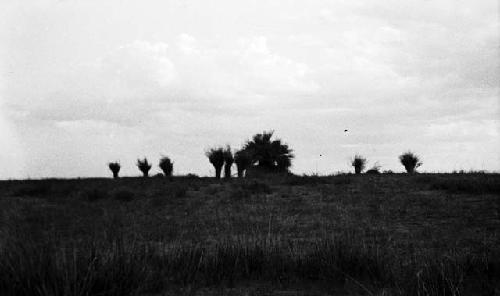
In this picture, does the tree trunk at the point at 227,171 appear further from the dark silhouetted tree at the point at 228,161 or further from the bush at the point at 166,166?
the bush at the point at 166,166

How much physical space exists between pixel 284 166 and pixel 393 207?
17645mm

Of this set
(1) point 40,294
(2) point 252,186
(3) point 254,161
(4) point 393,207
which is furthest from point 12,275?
(3) point 254,161

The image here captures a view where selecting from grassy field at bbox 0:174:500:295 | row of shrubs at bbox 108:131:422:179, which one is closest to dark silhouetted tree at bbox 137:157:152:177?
row of shrubs at bbox 108:131:422:179

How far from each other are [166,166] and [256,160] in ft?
18.3

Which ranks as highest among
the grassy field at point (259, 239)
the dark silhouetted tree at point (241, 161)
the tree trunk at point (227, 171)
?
the dark silhouetted tree at point (241, 161)

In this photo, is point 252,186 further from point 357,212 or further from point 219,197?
point 357,212

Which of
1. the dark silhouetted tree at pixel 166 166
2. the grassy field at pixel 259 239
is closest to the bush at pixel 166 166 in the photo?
the dark silhouetted tree at pixel 166 166

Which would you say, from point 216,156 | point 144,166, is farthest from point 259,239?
point 144,166

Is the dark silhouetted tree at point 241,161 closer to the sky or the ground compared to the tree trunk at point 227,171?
closer to the sky

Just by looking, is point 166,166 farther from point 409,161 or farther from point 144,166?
point 409,161

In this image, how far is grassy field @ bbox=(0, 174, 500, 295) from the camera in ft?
11.8

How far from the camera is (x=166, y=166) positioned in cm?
2561

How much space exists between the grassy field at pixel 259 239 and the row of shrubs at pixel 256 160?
5648 millimetres

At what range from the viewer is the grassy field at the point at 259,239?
142 inches
